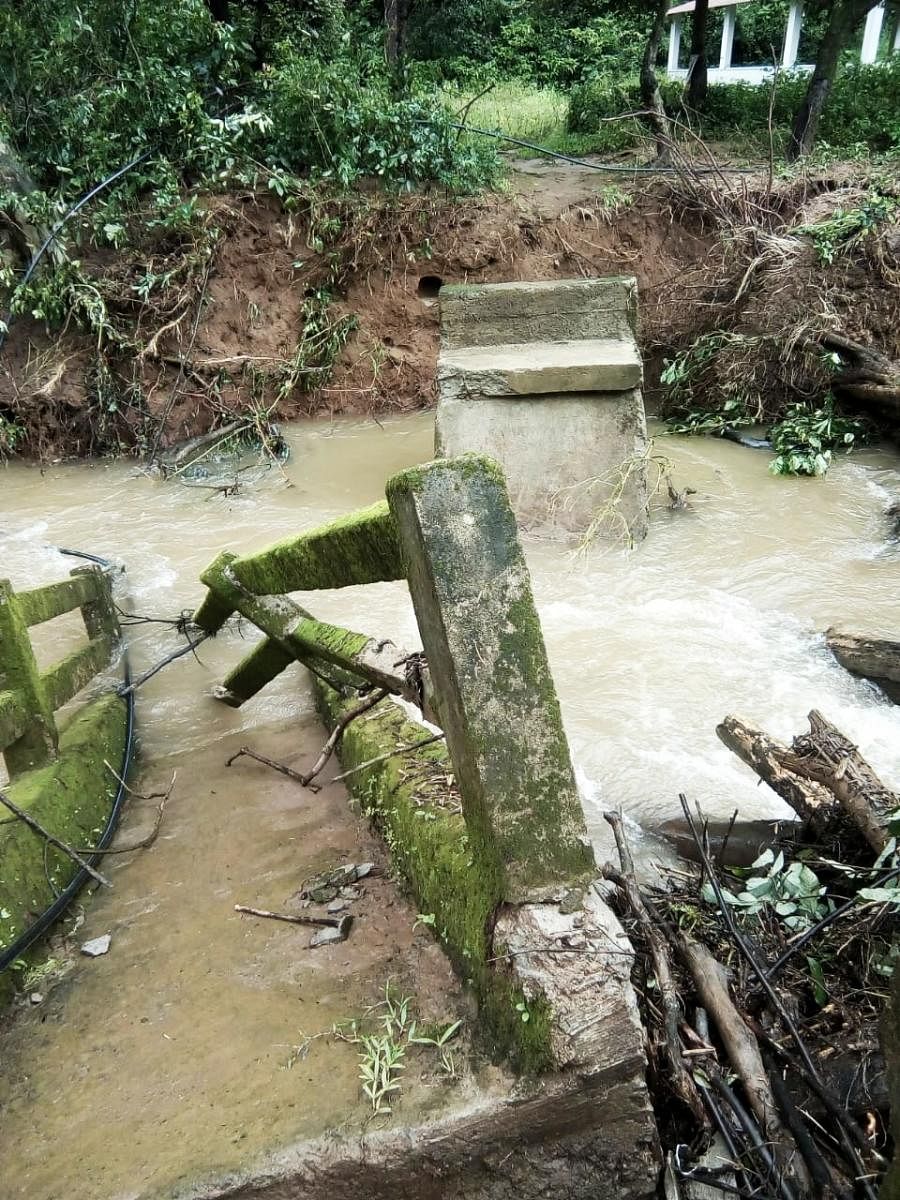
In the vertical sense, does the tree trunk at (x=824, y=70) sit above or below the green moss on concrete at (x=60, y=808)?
above

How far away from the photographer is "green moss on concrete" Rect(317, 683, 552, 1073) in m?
1.98

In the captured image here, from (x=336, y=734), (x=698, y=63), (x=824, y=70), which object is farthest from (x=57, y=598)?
(x=698, y=63)

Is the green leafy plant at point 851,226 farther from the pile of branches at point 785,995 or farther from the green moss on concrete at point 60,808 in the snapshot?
the green moss on concrete at point 60,808

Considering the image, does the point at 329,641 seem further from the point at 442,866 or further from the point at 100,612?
the point at 100,612

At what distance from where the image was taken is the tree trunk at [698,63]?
1209cm

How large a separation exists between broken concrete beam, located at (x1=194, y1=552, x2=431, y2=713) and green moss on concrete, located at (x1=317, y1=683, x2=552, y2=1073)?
9.0 inches

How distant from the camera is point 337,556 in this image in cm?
257

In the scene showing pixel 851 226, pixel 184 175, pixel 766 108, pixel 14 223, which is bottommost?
pixel 851 226

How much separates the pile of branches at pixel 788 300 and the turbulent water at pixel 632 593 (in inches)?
28.9

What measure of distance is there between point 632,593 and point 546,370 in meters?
1.80

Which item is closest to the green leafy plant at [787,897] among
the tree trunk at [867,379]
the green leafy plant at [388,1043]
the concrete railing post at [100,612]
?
the green leafy plant at [388,1043]

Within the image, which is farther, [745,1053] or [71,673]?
[71,673]

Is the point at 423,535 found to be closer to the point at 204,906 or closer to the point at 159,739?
the point at 204,906

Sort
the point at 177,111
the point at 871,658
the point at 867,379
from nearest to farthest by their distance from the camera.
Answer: the point at 871,658, the point at 867,379, the point at 177,111
